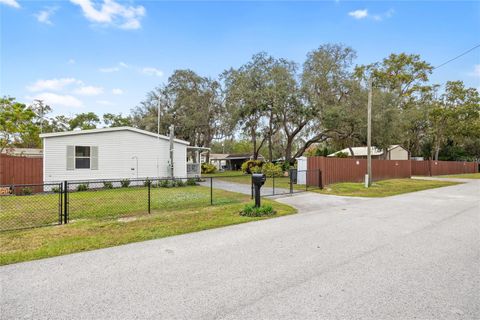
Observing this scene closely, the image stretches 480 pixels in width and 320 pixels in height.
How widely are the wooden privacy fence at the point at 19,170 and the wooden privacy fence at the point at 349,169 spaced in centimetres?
1419

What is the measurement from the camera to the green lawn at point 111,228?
4.38 metres

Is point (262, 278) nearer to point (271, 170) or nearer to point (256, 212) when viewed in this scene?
point (256, 212)

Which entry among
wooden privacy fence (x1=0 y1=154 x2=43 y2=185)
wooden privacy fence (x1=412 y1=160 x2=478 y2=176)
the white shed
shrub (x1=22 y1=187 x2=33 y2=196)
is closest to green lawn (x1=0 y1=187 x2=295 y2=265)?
shrub (x1=22 y1=187 x2=33 y2=196)

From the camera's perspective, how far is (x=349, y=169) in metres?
16.8

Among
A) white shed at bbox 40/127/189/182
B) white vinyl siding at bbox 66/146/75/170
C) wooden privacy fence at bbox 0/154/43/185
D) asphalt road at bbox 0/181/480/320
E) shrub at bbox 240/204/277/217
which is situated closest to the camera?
asphalt road at bbox 0/181/480/320

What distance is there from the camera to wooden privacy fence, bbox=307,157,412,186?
14.6m

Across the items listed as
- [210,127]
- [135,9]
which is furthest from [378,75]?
[135,9]

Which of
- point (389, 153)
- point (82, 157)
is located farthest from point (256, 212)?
point (389, 153)

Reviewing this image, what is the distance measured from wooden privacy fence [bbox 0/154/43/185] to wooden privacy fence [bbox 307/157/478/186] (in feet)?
45.7

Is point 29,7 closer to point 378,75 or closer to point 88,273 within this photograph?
point 88,273

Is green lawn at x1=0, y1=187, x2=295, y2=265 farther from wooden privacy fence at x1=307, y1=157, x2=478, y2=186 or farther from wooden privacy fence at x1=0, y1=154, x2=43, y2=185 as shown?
wooden privacy fence at x1=0, y1=154, x2=43, y2=185

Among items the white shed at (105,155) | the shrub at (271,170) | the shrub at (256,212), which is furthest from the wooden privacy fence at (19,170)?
the shrub at (271,170)

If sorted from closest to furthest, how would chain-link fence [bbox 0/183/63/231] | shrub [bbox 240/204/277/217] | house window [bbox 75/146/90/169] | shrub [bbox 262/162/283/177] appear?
chain-link fence [bbox 0/183/63/231], shrub [bbox 240/204/277/217], house window [bbox 75/146/90/169], shrub [bbox 262/162/283/177]

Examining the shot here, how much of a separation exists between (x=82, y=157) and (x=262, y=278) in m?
13.7
